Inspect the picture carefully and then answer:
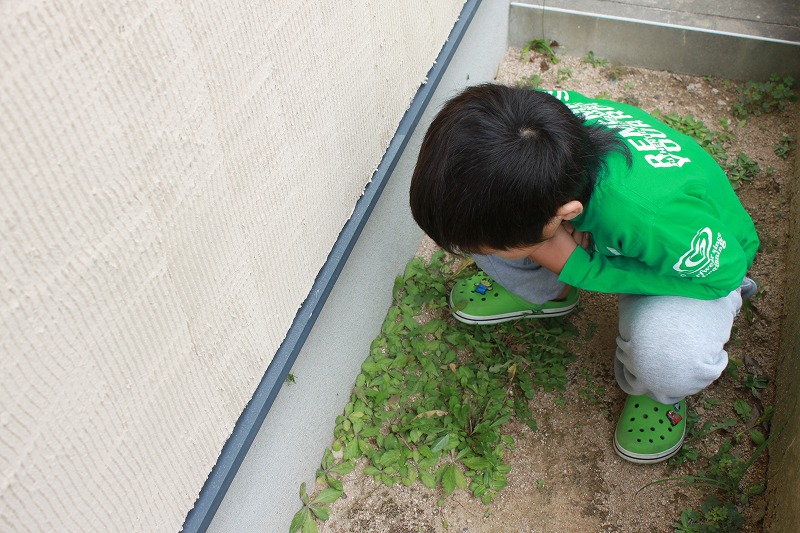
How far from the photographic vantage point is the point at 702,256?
5.45ft

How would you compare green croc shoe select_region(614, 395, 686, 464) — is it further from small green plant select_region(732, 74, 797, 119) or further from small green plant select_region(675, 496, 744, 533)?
small green plant select_region(732, 74, 797, 119)

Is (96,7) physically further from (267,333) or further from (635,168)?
(635,168)

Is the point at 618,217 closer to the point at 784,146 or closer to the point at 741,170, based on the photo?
the point at 741,170

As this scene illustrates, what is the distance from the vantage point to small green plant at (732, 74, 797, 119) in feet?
9.37

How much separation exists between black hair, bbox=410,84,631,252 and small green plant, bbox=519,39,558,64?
1.73 metres

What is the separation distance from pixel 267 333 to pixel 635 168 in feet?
3.02

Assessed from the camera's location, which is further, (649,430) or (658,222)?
(649,430)

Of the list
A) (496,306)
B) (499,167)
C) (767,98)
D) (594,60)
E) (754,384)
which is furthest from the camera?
(594,60)

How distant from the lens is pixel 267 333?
5.10 ft

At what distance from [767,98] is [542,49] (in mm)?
955

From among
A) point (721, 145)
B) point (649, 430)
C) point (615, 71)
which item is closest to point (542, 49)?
point (615, 71)

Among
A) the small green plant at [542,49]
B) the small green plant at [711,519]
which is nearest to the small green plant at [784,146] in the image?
the small green plant at [542,49]

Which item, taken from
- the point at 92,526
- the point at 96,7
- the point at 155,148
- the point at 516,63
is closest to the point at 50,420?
the point at 92,526

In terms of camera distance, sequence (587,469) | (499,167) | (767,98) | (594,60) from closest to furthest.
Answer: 1. (499,167)
2. (587,469)
3. (767,98)
4. (594,60)
